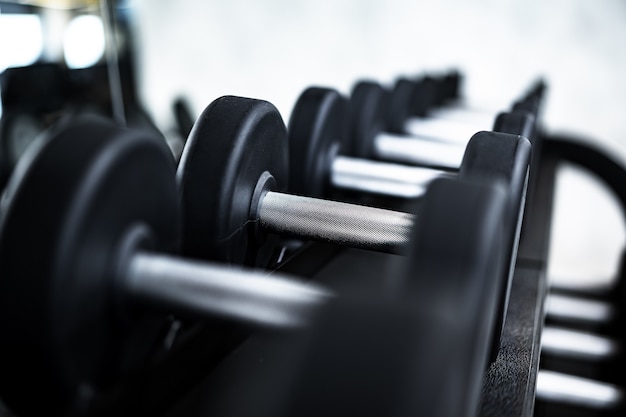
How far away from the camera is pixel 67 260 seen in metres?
0.38

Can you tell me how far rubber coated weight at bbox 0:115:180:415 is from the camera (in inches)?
14.8

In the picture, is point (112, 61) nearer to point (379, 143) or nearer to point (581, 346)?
point (379, 143)

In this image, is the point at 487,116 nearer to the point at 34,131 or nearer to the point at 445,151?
the point at 445,151

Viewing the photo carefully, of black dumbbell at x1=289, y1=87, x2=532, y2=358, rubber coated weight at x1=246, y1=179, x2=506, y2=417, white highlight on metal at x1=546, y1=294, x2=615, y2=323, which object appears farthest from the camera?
white highlight on metal at x1=546, y1=294, x2=615, y2=323

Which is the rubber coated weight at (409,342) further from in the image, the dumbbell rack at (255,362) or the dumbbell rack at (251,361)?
the dumbbell rack at (255,362)

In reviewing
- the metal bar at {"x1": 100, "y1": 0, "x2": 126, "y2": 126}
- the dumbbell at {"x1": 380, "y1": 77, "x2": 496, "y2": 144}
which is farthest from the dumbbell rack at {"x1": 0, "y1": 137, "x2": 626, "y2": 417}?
the metal bar at {"x1": 100, "y1": 0, "x2": 126, "y2": 126}

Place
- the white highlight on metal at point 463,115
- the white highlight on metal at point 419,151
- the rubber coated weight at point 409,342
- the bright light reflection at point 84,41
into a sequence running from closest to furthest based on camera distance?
1. the rubber coated weight at point 409,342
2. the white highlight on metal at point 419,151
3. the white highlight on metal at point 463,115
4. the bright light reflection at point 84,41

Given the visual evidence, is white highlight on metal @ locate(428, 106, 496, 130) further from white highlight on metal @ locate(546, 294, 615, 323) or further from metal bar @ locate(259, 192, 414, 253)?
metal bar @ locate(259, 192, 414, 253)

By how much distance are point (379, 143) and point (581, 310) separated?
2.99 ft

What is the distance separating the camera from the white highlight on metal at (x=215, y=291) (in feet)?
1.35

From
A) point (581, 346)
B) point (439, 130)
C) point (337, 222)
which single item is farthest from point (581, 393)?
point (337, 222)

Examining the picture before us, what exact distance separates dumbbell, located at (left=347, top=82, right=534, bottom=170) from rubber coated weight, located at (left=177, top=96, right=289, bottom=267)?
0.41 meters

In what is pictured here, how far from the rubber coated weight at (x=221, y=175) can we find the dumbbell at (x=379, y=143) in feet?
1.33

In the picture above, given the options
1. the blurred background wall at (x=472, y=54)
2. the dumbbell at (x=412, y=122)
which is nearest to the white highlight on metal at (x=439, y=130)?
the dumbbell at (x=412, y=122)
